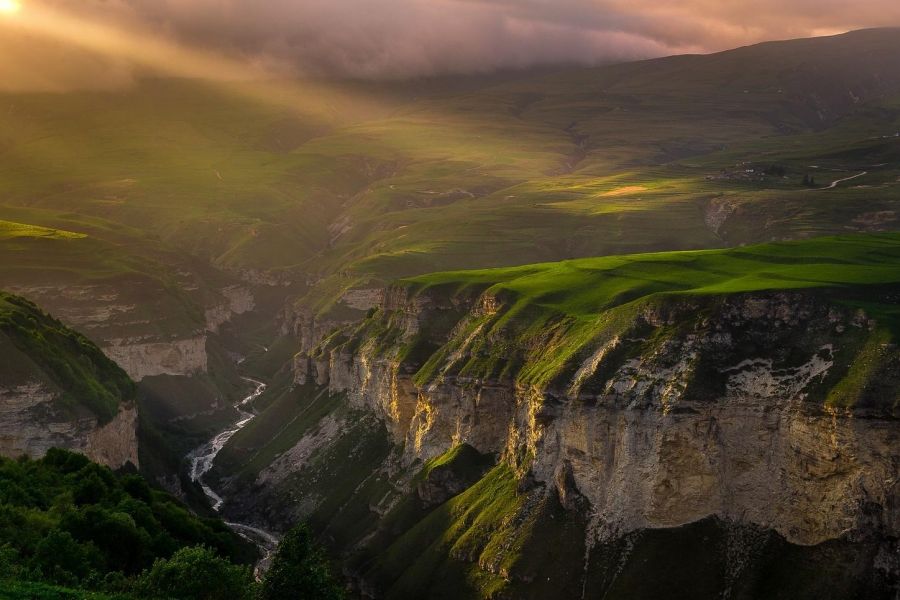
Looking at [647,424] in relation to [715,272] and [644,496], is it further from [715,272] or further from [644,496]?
[715,272]

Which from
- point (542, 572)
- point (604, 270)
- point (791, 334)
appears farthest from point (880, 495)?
point (604, 270)

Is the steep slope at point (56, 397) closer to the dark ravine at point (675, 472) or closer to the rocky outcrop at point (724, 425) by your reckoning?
the dark ravine at point (675, 472)

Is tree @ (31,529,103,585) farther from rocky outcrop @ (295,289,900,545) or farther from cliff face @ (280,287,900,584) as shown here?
rocky outcrop @ (295,289,900,545)

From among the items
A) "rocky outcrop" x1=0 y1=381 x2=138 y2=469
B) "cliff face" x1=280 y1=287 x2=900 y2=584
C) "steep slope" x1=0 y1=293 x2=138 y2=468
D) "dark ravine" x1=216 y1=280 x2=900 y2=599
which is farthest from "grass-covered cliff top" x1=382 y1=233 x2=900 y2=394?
"rocky outcrop" x1=0 y1=381 x2=138 y2=469

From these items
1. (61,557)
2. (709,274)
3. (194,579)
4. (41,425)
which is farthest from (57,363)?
(709,274)

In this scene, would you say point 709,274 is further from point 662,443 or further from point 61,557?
Result: point 61,557
